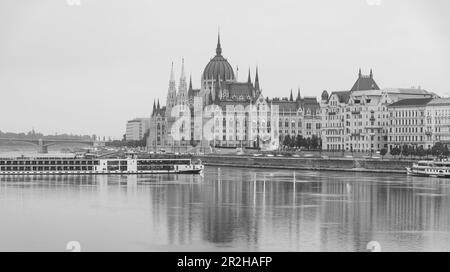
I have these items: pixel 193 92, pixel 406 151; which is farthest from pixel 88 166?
pixel 193 92

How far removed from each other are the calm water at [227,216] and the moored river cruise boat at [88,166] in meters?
7.09

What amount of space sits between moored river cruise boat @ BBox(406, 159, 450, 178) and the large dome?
137 ft

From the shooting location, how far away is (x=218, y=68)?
2926 inches

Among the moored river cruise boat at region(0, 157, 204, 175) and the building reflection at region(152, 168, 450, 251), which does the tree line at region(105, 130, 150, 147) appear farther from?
the building reflection at region(152, 168, 450, 251)

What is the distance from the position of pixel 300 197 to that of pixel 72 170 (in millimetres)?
14981

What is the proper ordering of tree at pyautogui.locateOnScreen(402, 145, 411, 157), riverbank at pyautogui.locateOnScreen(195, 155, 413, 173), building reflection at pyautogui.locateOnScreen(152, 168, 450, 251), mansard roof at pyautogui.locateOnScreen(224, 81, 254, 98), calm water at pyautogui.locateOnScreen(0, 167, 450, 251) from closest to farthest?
calm water at pyautogui.locateOnScreen(0, 167, 450, 251), building reflection at pyautogui.locateOnScreen(152, 168, 450, 251), riverbank at pyautogui.locateOnScreen(195, 155, 413, 173), tree at pyautogui.locateOnScreen(402, 145, 411, 157), mansard roof at pyautogui.locateOnScreen(224, 81, 254, 98)

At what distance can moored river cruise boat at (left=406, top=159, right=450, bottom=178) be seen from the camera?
30.5 m

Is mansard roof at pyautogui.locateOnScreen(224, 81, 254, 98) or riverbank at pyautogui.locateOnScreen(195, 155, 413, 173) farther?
mansard roof at pyautogui.locateOnScreen(224, 81, 254, 98)

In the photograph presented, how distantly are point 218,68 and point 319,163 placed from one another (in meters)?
Answer: 36.5

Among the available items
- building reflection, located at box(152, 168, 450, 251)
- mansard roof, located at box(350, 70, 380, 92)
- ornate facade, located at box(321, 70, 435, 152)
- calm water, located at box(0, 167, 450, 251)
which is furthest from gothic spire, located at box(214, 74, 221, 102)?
calm water, located at box(0, 167, 450, 251)

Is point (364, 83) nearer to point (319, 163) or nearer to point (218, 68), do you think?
point (319, 163)

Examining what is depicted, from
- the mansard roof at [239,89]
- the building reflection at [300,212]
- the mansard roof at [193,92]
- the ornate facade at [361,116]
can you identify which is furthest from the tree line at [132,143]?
the building reflection at [300,212]

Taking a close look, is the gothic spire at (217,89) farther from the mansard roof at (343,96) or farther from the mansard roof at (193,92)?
the mansard roof at (343,96)
